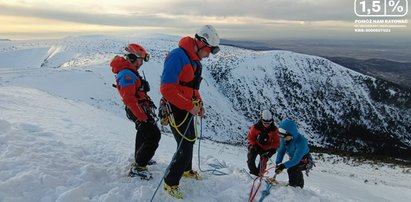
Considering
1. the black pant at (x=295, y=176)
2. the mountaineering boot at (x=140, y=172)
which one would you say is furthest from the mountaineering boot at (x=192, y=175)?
the black pant at (x=295, y=176)

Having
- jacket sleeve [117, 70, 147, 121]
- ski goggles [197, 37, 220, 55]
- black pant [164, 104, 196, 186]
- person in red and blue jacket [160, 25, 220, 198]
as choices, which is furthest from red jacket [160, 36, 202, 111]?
jacket sleeve [117, 70, 147, 121]

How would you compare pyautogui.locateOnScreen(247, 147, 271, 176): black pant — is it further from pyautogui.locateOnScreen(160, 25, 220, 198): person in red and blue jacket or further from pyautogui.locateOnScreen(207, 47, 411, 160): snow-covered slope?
pyautogui.locateOnScreen(207, 47, 411, 160): snow-covered slope

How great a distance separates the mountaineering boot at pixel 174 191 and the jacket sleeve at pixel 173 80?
152cm

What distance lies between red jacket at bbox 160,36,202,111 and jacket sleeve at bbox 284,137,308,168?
9.97 feet

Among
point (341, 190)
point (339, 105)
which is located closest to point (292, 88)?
point (339, 105)

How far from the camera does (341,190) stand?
41.2 ft

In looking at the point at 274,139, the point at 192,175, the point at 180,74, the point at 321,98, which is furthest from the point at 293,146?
the point at 321,98

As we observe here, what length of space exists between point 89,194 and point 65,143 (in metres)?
2.52

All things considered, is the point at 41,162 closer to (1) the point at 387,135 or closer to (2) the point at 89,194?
(2) the point at 89,194

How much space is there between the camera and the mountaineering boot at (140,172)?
21.9 feet

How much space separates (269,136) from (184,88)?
4046 mm

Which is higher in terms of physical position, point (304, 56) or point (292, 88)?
point (304, 56)

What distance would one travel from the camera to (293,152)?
8.28 metres

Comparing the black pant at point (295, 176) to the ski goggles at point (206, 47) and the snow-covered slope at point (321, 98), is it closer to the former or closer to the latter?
the ski goggles at point (206, 47)
